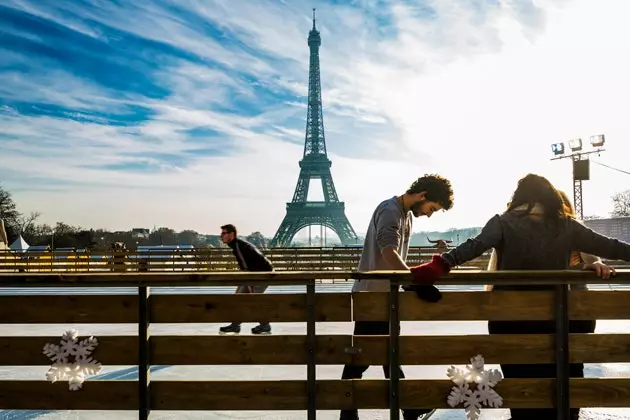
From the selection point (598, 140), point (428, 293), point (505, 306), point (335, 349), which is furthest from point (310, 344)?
point (598, 140)

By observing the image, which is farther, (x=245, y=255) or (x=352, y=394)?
(x=245, y=255)

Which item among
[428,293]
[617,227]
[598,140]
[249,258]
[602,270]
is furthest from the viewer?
[598,140]

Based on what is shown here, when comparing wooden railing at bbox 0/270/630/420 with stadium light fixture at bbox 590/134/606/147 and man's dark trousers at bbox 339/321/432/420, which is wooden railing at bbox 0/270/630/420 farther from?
stadium light fixture at bbox 590/134/606/147

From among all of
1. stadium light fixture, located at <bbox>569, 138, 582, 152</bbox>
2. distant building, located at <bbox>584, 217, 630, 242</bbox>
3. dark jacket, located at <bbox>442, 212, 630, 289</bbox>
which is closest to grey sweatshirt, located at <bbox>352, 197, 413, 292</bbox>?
dark jacket, located at <bbox>442, 212, 630, 289</bbox>

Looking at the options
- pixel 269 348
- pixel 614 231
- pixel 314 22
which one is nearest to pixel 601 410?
pixel 269 348

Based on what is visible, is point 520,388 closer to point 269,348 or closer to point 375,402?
point 375,402

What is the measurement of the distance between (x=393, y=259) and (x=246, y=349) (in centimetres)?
91

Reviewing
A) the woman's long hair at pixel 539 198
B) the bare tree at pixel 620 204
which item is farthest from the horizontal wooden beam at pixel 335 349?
the bare tree at pixel 620 204

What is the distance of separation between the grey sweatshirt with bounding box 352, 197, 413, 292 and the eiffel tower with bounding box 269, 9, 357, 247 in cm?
3649

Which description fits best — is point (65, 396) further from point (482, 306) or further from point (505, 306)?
point (505, 306)

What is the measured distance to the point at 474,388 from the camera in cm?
260

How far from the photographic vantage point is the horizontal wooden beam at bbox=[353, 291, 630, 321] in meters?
2.55

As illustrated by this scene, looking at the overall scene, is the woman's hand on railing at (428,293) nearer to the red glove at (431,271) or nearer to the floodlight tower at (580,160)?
the red glove at (431,271)

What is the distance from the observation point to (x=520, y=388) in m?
2.60
